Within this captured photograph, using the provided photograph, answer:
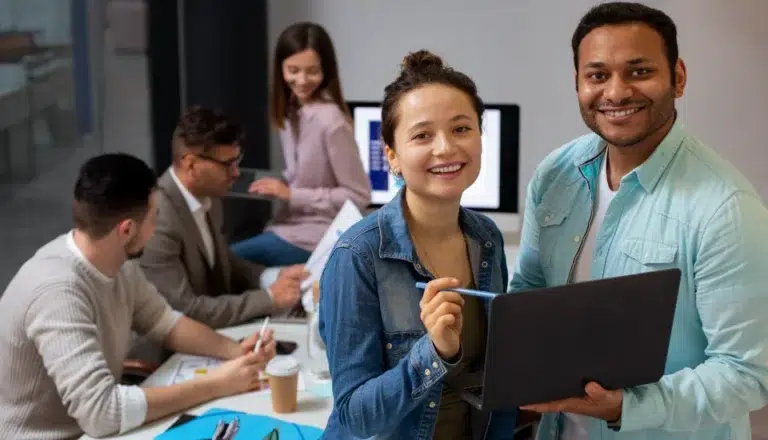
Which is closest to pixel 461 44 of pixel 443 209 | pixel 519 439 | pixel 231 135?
pixel 231 135

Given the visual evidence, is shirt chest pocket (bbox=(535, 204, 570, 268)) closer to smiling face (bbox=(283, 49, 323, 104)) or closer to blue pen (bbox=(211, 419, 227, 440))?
blue pen (bbox=(211, 419, 227, 440))

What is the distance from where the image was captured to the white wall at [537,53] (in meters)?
3.90

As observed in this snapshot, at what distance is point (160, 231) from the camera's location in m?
2.59

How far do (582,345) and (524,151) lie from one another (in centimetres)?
299

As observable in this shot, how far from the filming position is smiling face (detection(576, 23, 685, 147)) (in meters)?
1.42

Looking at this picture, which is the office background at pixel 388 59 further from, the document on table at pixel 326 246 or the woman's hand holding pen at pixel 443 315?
the woman's hand holding pen at pixel 443 315

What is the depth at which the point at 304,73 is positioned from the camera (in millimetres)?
3244

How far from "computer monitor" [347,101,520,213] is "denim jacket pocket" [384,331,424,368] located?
1.78 metres

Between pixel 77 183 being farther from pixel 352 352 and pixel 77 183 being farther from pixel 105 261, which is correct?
pixel 352 352

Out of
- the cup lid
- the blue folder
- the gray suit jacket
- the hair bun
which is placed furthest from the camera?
the gray suit jacket

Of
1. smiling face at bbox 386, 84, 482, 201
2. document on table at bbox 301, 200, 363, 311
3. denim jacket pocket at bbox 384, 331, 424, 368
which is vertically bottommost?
document on table at bbox 301, 200, 363, 311

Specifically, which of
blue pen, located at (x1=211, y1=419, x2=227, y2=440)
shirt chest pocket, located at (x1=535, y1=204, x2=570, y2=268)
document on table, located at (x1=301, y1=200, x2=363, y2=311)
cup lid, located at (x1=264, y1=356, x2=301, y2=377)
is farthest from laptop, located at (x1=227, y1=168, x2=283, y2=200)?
shirt chest pocket, located at (x1=535, y1=204, x2=570, y2=268)

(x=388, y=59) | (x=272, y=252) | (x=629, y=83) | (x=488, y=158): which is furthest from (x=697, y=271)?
(x=388, y=59)

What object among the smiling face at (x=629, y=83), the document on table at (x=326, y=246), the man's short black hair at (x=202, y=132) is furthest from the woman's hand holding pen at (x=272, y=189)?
the smiling face at (x=629, y=83)
